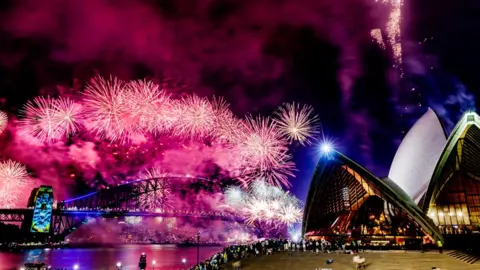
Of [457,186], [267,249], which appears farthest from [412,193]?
[267,249]

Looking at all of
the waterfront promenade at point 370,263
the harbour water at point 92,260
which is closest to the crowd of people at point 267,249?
the waterfront promenade at point 370,263

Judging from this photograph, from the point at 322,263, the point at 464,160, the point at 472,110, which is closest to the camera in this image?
the point at 322,263

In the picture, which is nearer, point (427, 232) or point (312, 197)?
point (427, 232)

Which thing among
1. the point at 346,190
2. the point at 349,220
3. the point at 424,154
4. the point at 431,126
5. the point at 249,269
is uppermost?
the point at 431,126

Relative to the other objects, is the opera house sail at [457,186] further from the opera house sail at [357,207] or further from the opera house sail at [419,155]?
the opera house sail at [357,207]

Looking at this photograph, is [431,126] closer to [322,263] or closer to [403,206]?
[403,206]

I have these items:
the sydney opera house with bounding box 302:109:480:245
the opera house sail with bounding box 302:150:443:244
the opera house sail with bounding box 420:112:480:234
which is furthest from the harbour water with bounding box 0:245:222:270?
the opera house sail with bounding box 420:112:480:234

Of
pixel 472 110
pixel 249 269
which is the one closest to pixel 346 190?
pixel 472 110
